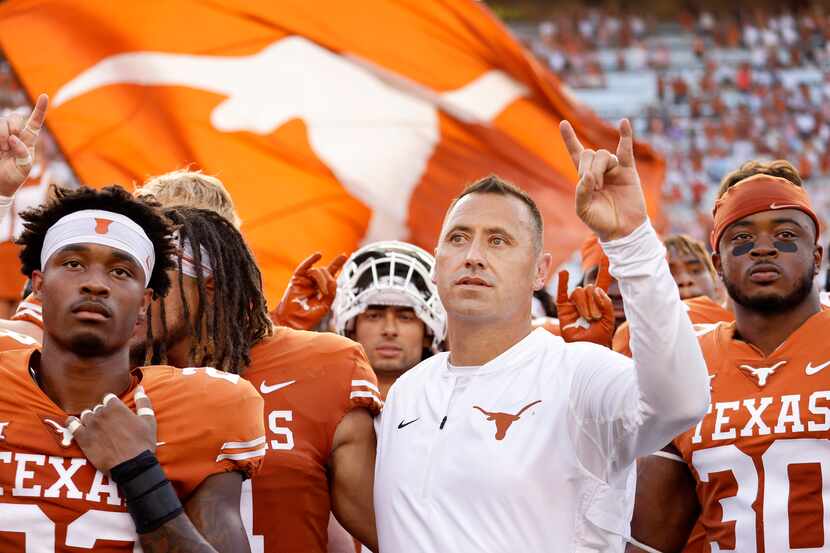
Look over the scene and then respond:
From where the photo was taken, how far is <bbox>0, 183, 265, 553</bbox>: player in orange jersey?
3.20m

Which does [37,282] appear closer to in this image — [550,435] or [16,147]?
[16,147]

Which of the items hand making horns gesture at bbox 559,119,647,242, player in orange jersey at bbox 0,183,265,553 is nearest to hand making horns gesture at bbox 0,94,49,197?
player in orange jersey at bbox 0,183,265,553

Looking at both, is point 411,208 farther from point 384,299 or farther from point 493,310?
point 493,310

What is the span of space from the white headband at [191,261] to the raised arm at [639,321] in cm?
136

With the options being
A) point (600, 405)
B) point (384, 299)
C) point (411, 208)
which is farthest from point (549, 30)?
point (600, 405)

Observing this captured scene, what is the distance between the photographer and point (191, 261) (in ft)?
13.4

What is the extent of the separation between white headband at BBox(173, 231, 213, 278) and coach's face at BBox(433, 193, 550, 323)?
775 mm

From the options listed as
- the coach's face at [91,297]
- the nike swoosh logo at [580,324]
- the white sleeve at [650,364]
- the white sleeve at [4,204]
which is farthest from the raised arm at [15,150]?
the nike swoosh logo at [580,324]

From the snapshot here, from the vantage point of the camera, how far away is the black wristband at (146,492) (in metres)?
3.15

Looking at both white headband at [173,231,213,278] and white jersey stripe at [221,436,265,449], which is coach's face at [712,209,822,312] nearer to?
white headband at [173,231,213,278]

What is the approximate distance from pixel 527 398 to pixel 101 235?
1.15 meters

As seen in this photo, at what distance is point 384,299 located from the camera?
16.2ft

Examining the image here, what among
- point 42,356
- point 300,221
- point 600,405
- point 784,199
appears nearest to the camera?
point 600,405

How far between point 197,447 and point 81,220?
671 mm
